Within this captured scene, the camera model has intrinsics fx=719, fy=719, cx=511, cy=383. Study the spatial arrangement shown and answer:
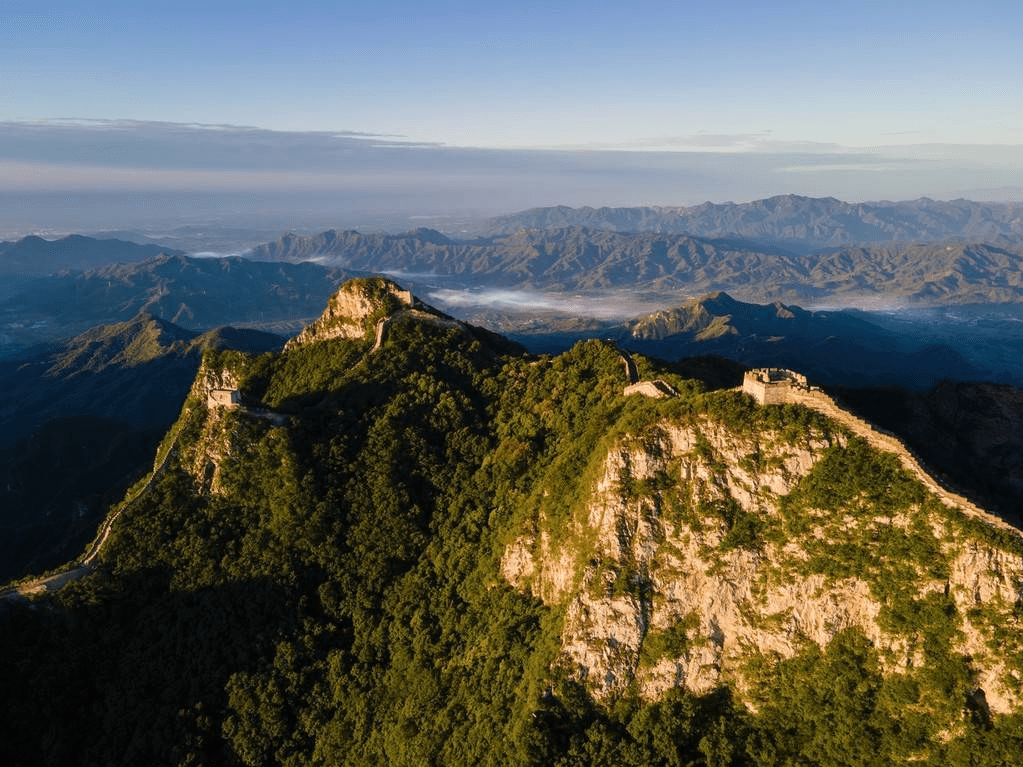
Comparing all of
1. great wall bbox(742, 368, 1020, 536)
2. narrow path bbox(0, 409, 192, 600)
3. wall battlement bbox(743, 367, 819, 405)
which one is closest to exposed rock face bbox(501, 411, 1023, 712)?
great wall bbox(742, 368, 1020, 536)

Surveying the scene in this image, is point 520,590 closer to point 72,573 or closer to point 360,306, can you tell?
point 72,573

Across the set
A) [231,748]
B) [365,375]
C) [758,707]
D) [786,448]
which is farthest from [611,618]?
[365,375]

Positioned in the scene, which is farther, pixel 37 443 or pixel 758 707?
pixel 37 443

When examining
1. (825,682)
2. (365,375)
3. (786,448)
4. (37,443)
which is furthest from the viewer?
(37,443)

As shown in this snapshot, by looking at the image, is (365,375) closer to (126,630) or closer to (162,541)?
(162,541)

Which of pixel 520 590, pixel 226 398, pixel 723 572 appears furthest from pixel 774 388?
pixel 226 398

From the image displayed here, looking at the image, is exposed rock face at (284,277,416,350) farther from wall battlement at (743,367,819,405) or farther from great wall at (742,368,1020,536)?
great wall at (742,368,1020,536)
